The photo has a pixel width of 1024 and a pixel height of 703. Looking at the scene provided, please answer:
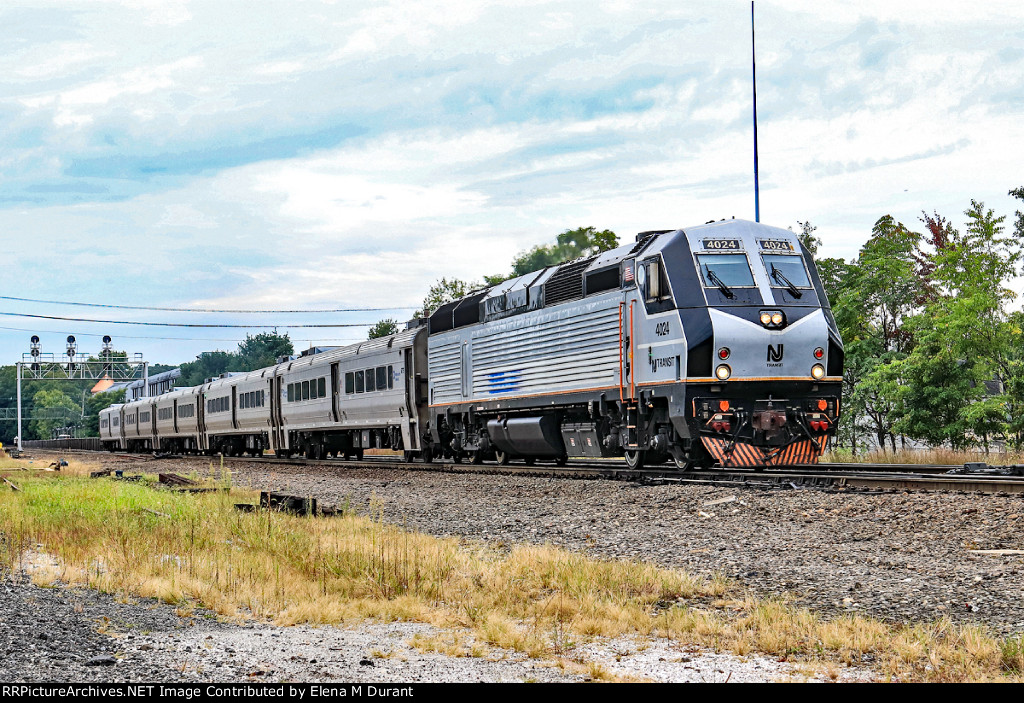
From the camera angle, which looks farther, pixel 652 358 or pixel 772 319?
pixel 652 358

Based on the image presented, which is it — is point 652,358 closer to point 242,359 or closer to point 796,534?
point 796,534

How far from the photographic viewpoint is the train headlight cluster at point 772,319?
16.2 metres

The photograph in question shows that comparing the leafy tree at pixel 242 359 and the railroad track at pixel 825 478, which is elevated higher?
the leafy tree at pixel 242 359

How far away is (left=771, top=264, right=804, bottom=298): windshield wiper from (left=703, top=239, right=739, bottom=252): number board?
0.69 m

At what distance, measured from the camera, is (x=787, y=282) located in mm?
16719

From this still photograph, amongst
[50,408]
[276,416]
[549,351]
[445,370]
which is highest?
[50,408]

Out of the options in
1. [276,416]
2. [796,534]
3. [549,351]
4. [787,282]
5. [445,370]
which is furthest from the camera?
[276,416]

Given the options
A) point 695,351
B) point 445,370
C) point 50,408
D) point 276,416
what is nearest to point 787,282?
point 695,351

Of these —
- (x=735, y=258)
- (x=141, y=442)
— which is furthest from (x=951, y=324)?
(x=141, y=442)

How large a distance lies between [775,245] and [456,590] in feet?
35.4

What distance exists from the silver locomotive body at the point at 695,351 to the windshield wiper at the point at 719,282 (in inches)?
0.6

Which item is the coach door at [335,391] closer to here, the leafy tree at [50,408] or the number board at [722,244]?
the number board at [722,244]

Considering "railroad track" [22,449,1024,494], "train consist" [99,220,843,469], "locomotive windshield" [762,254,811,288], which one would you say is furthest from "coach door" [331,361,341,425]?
"locomotive windshield" [762,254,811,288]

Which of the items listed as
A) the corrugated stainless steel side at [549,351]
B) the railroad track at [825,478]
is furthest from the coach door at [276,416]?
the railroad track at [825,478]
